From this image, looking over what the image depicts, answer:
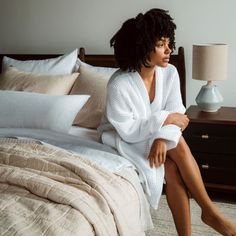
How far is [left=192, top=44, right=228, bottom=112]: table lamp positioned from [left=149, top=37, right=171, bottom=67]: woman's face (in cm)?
52

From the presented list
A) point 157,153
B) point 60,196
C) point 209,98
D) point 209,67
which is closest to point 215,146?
point 209,98

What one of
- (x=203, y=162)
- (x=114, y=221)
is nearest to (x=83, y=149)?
(x=114, y=221)

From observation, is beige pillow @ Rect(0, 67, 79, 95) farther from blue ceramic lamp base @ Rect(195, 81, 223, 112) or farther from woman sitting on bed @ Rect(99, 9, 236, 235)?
blue ceramic lamp base @ Rect(195, 81, 223, 112)

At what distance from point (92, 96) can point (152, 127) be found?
0.69m

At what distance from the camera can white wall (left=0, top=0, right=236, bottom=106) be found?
2598mm

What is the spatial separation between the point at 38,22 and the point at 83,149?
1.60m

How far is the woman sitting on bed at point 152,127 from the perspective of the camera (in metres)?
1.75

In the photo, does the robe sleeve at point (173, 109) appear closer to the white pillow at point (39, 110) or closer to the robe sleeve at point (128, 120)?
the robe sleeve at point (128, 120)

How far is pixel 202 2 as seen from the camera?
2594 millimetres

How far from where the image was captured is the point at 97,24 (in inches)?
114

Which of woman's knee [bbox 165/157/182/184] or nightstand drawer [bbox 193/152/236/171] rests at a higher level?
woman's knee [bbox 165/157/182/184]

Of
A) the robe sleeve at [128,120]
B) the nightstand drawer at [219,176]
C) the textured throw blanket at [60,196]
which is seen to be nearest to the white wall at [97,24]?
the nightstand drawer at [219,176]

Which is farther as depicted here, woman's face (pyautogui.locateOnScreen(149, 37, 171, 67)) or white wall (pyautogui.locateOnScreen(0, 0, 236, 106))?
white wall (pyautogui.locateOnScreen(0, 0, 236, 106))

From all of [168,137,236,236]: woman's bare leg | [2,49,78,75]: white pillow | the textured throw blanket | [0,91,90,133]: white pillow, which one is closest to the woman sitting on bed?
[168,137,236,236]: woman's bare leg
